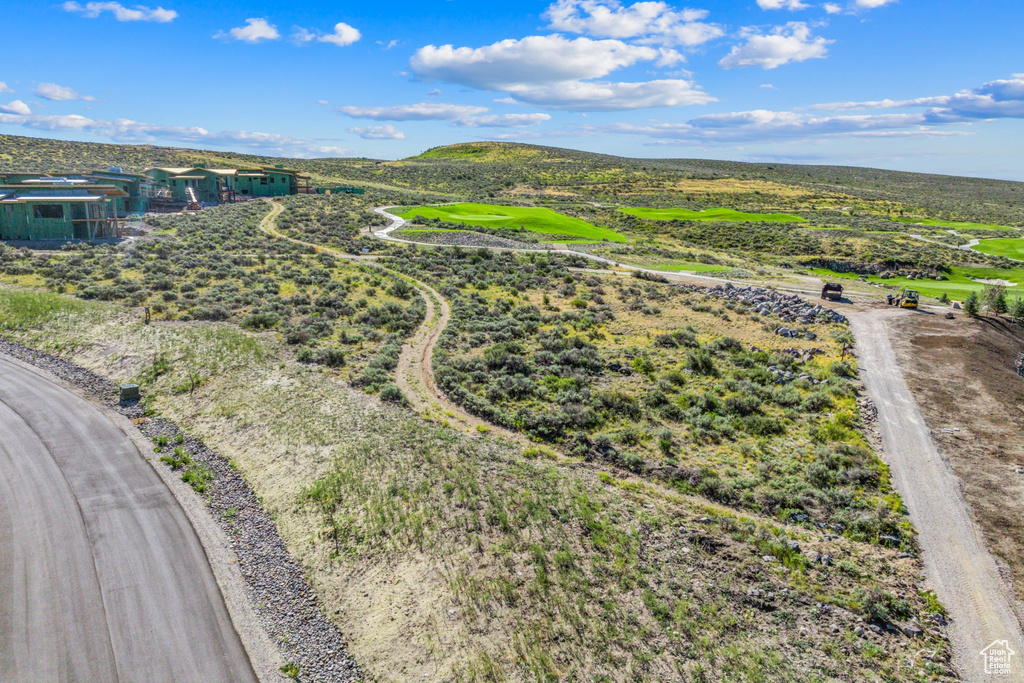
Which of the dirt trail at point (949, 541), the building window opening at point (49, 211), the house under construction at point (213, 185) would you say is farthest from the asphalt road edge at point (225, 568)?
the house under construction at point (213, 185)

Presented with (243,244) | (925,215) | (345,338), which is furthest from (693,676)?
(925,215)

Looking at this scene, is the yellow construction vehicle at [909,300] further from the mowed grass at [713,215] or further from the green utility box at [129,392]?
the mowed grass at [713,215]

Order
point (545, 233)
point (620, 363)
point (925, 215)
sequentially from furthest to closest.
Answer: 1. point (925, 215)
2. point (545, 233)
3. point (620, 363)

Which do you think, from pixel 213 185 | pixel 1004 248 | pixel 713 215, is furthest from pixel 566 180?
pixel 1004 248

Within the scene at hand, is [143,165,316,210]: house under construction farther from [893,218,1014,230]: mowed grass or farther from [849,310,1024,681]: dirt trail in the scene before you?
[893,218,1014,230]: mowed grass

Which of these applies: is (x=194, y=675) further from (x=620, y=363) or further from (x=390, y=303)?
(x=390, y=303)

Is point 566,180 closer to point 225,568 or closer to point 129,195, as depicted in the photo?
point 129,195
